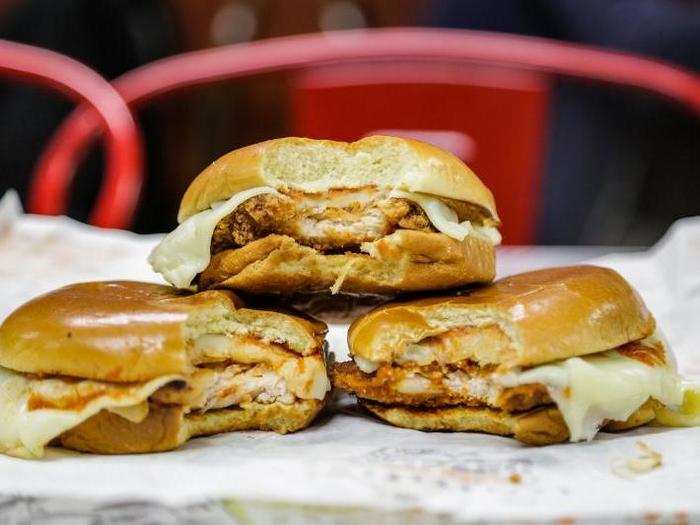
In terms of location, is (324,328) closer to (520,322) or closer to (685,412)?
(520,322)

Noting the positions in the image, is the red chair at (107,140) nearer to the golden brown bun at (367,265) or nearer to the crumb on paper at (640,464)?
the golden brown bun at (367,265)

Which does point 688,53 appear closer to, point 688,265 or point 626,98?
point 626,98

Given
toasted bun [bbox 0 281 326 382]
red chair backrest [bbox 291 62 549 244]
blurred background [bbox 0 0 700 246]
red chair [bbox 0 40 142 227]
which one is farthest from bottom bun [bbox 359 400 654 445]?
blurred background [bbox 0 0 700 246]

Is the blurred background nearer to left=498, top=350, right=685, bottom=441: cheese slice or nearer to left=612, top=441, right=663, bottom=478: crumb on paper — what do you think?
left=498, top=350, right=685, bottom=441: cheese slice

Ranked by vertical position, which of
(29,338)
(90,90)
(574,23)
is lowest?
(29,338)

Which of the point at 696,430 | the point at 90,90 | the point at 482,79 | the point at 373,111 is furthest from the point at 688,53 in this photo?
the point at 696,430

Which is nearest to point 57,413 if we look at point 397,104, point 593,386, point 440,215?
point 440,215

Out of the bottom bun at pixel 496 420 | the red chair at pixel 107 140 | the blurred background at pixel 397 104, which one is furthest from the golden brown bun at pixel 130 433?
the blurred background at pixel 397 104
